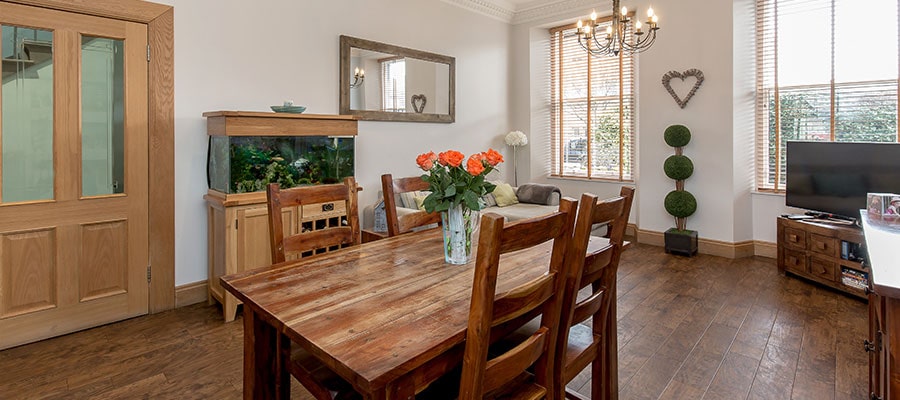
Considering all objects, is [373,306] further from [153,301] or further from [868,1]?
[868,1]

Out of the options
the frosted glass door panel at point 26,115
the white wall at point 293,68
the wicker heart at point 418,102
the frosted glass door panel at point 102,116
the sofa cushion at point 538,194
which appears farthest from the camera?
the sofa cushion at point 538,194

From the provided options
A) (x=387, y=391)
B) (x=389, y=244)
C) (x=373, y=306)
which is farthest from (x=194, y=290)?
(x=387, y=391)

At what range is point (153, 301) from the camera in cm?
322

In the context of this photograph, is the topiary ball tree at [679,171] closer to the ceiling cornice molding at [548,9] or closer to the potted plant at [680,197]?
the potted plant at [680,197]

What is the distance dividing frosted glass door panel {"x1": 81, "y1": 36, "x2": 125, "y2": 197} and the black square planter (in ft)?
15.8

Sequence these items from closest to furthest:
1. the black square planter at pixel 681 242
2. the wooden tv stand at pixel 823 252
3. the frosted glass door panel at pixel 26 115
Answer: the frosted glass door panel at pixel 26 115
the wooden tv stand at pixel 823 252
the black square planter at pixel 681 242

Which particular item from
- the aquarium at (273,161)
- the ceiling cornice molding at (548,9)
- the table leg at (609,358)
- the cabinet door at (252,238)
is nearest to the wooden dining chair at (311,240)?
the table leg at (609,358)

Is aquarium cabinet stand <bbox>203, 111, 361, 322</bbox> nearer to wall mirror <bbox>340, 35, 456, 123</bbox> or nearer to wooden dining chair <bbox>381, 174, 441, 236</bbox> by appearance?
wooden dining chair <bbox>381, 174, 441, 236</bbox>

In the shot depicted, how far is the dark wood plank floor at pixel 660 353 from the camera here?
225cm

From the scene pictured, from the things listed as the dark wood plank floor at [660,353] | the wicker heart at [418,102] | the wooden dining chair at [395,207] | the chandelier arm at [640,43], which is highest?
the chandelier arm at [640,43]

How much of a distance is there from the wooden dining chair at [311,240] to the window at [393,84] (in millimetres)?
2642

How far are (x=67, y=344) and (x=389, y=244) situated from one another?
2.18 metres

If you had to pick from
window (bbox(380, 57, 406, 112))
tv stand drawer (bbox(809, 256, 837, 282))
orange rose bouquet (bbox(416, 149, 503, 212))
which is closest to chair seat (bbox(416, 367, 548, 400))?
orange rose bouquet (bbox(416, 149, 503, 212))

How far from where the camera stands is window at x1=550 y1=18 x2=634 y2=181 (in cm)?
566
